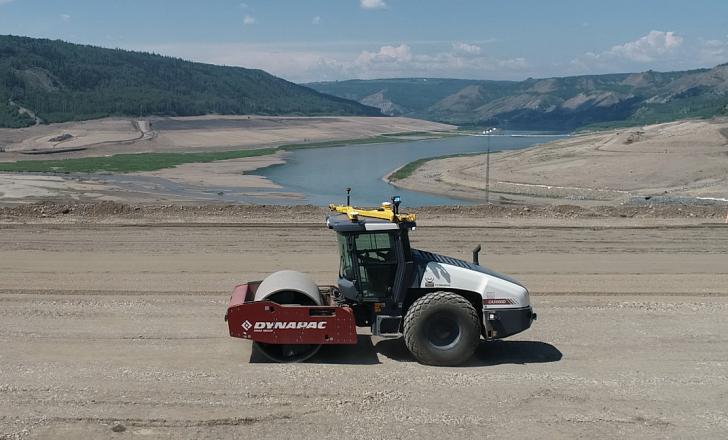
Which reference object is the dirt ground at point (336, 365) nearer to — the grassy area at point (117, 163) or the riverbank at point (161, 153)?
the riverbank at point (161, 153)

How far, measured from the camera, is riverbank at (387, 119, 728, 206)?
148 feet

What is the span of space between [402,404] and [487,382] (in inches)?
51.7

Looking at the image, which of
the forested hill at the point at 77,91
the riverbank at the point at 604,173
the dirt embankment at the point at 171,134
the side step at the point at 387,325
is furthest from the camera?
the forested hill at the point at 77,91

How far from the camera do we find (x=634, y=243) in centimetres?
A: 2022

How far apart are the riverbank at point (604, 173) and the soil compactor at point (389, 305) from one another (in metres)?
28.7

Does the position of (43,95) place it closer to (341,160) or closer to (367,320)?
(341,160)

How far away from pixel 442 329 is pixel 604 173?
46.2 metres

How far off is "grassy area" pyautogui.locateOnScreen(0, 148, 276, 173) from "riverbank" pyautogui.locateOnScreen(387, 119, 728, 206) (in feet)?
76.0

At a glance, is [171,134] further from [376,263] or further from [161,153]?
[376,263]

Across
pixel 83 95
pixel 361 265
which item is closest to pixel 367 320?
A: pixel 361 265

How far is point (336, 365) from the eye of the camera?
9.40 m

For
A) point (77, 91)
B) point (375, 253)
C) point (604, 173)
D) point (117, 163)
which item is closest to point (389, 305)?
point (375, 253)

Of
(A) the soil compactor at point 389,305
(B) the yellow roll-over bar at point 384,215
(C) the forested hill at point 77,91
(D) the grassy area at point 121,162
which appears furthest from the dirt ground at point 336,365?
(C) the forested hill at point 77,91

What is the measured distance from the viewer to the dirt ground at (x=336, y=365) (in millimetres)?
7758
